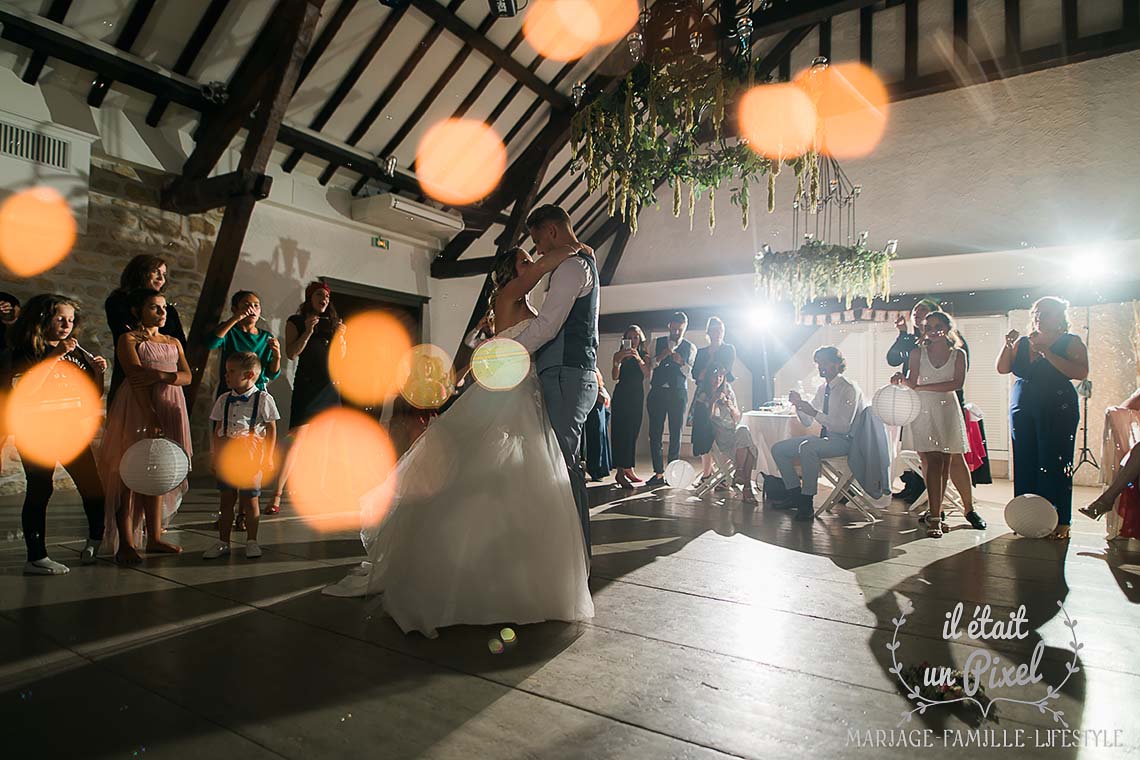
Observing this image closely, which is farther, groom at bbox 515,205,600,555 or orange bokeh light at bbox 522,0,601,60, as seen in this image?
orange bokeh light at bbox 522,0,601,60

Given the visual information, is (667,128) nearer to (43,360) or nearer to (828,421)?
(828,421)

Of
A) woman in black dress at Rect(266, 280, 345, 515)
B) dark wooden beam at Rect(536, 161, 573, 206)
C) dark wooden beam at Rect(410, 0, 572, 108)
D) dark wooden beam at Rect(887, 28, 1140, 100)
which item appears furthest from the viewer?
dark wooden beam at Rect(536, 161, 573, 206)

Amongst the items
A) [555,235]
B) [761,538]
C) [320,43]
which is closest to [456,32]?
→ [320,43]

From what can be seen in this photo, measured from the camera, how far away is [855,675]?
1.79m

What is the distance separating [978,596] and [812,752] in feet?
5.32

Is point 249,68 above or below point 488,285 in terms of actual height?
above

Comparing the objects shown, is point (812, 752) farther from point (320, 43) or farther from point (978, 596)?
point (320, 43)

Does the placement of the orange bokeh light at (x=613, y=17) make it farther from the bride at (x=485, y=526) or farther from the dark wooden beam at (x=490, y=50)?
the bride at (x=485, y=526)

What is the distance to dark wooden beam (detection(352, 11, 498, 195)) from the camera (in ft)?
22.2

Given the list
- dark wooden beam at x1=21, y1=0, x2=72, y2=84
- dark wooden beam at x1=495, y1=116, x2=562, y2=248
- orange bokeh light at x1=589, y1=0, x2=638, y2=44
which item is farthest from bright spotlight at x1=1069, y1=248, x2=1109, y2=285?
dark wooden beam at x1=21, y1=0, x2=72, y2=84

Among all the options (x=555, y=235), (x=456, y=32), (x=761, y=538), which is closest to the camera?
(x=555, y=235)

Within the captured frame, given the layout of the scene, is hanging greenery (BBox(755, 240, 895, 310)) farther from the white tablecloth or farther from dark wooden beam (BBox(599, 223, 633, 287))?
dark wooden beam (BBox(599, 223, 633, 287))

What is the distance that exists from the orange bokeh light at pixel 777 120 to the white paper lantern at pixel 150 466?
302cm

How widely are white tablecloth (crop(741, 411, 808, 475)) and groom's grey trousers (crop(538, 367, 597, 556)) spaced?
3005 millimetres
